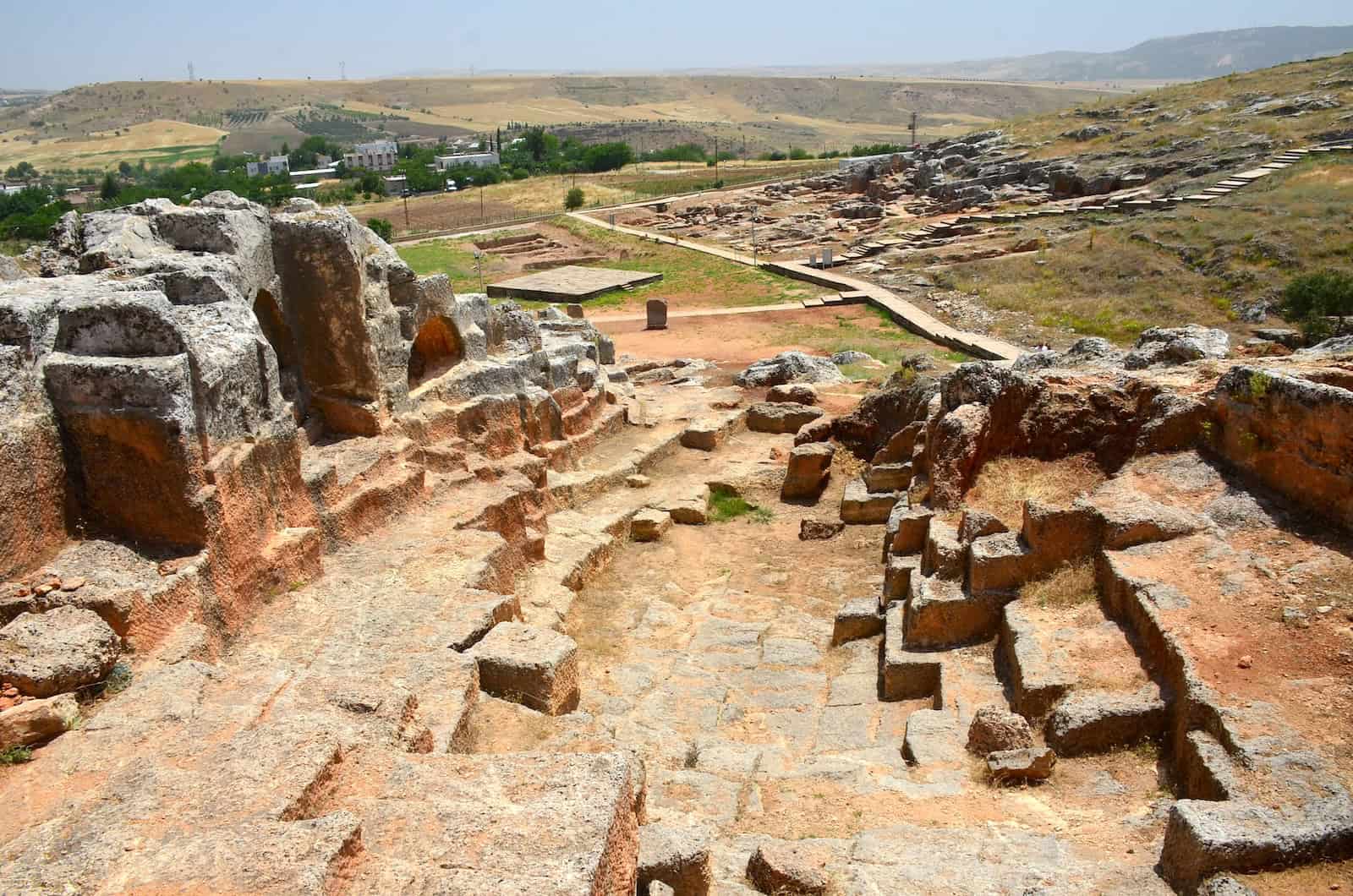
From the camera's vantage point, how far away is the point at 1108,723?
21.2 ft

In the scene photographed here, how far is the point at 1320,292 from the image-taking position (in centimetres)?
2166

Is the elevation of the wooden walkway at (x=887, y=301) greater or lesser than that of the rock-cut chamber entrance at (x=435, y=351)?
lesser

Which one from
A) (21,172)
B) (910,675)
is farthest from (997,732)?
(21,172)

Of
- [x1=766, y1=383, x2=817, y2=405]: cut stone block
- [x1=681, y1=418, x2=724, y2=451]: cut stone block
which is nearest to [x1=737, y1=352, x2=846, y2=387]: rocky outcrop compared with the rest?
[x1=766, y1=383, x2=817, y2=405]: cut stone block

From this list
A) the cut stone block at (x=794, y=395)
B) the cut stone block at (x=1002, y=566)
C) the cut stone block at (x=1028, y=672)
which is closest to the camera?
the cut stone block at (x=1028, y=672)

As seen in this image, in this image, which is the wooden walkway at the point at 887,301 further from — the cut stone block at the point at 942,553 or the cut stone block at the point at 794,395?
the cut stone block at the point at 942,553

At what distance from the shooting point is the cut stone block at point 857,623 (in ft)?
31.8

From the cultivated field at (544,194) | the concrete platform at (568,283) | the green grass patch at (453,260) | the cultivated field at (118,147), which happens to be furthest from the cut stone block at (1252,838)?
the cultivated field at (118,147)

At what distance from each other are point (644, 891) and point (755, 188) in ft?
170

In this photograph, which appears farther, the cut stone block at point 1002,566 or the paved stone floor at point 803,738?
the cut stone block at point 1002,566

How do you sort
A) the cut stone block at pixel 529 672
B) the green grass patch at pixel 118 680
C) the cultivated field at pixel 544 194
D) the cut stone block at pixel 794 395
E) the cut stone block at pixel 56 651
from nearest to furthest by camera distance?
the cut stone block at pixel 56 651 → the green grass patch at pixel 118 680 → the cut stone block at pixel 529 672 → the cut stone block at pixel 794 395 → the cultivated field at pixel 544 194

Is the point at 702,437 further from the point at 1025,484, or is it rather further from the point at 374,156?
the point at 374,156

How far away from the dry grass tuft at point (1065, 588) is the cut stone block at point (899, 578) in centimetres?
145

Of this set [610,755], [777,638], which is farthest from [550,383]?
[610,755]
